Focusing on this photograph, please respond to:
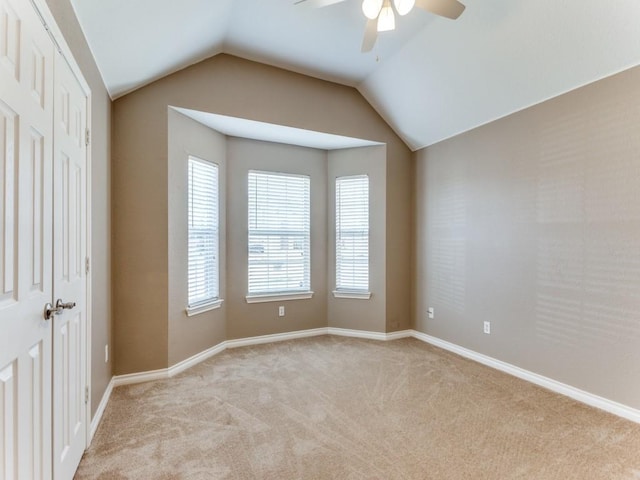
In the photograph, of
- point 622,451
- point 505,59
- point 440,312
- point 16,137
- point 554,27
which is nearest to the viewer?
point 16,137

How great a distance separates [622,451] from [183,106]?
4.18 m

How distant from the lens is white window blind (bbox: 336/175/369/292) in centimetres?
436

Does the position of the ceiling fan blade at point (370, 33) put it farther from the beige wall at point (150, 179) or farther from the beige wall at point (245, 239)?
the beige wall at point (245, 239)

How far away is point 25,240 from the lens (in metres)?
1.24

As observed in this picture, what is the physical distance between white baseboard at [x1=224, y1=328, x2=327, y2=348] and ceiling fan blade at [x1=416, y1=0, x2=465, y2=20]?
3597 millimetres

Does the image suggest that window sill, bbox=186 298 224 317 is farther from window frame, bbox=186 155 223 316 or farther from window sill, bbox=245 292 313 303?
window sill, bbox=245 292 313 303

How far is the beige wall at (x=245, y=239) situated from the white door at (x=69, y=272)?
1.95 metres

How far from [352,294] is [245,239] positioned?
1.57 metres

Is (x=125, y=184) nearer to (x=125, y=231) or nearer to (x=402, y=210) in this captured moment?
(x=125, y=231)

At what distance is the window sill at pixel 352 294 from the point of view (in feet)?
14.1

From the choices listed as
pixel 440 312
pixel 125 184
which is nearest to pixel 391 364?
pixel 440 312

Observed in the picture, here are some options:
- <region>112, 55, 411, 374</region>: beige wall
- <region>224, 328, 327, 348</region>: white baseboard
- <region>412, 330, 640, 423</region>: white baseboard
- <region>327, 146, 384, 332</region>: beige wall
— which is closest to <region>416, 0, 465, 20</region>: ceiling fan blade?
<region>112, 55, 411, 374</region>: beige wall

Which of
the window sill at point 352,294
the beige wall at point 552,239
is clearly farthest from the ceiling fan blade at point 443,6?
the window sill at point 352,294

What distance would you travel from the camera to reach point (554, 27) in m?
2.37
